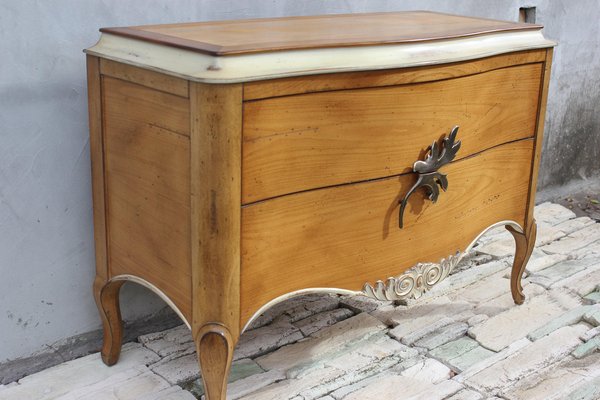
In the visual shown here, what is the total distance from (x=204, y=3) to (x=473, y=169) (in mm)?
904

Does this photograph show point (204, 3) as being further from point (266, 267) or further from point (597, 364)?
point (597, 364)

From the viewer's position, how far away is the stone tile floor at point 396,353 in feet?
6.91

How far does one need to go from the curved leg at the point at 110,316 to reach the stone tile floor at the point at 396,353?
0.04 m

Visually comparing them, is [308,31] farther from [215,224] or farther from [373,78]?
[215,224]

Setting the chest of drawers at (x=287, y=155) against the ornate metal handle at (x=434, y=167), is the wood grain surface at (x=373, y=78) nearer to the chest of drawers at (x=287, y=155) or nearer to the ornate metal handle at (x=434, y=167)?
the chest of drawers at (x=287, y=155)

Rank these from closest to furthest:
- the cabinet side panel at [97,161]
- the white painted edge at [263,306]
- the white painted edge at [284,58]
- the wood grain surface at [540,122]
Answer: the white painted edge at [284,58] < the white painted edge at [263,306] < the cabinet side panel at [97,161] < the wood grain surface at [540,122]

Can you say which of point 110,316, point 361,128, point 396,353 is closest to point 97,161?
point 110,316

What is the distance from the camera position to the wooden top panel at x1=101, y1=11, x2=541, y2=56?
1674 millimetres

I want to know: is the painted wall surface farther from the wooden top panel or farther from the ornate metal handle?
the ornate metal handle

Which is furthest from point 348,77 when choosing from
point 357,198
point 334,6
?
point 334,6

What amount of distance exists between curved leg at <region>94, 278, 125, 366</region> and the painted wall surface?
0.41ft

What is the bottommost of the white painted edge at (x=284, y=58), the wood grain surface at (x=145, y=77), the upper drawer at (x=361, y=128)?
the upper drawer at (x=361, y=128)

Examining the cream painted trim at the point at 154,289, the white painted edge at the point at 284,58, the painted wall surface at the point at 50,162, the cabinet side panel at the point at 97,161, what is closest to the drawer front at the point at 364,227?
the cream painted trim at the point at 154,289

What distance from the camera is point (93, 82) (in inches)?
75.9
